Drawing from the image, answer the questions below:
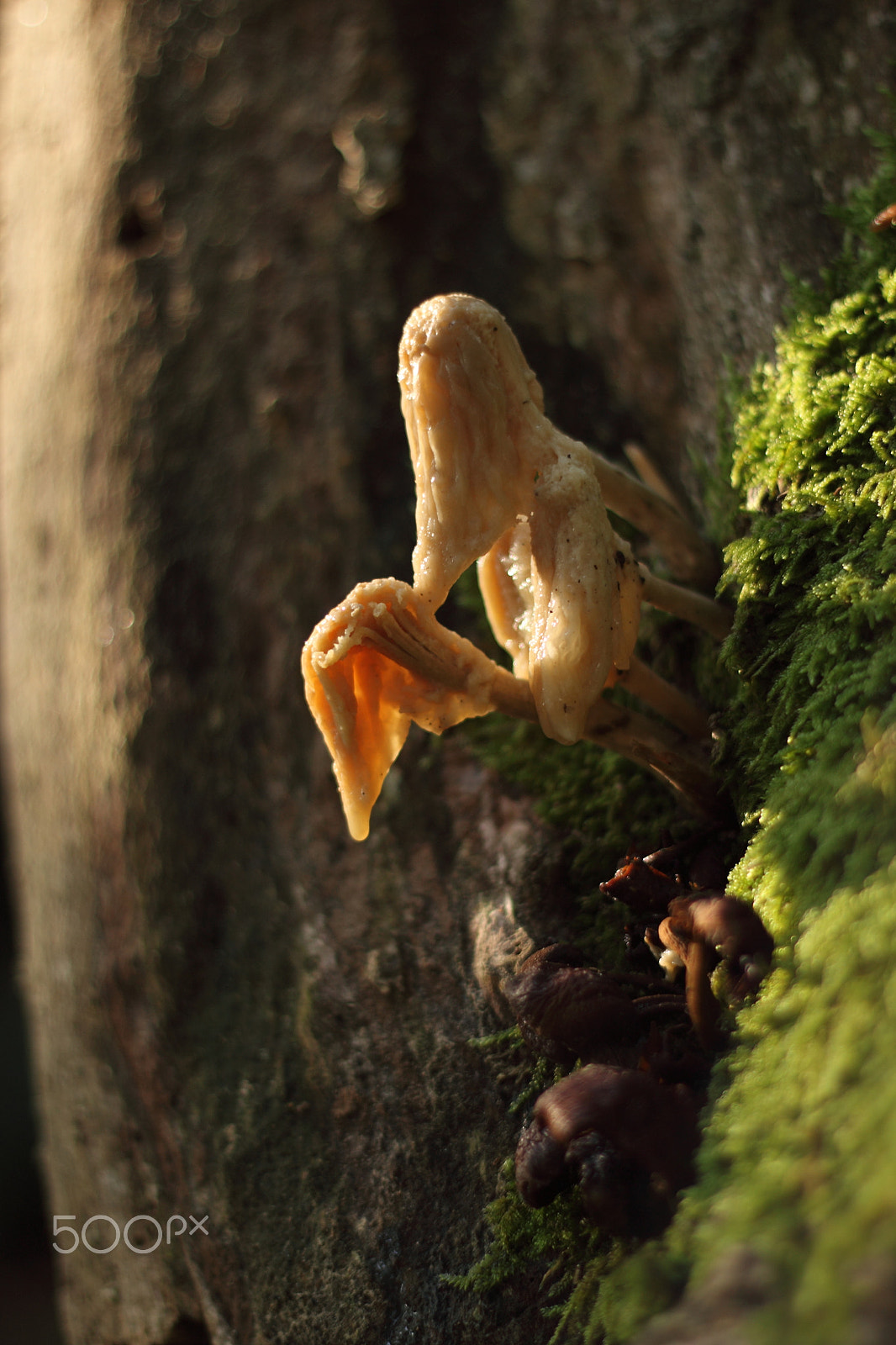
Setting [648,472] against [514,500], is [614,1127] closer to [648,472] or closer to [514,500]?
[514,500]

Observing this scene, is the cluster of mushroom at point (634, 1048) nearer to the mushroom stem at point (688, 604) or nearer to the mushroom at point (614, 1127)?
the mushroom at point (614, 1127)

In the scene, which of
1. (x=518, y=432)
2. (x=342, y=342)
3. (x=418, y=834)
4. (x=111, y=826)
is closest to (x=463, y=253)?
(x=342, y=342)

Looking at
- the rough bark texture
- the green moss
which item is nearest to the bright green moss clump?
the green moss

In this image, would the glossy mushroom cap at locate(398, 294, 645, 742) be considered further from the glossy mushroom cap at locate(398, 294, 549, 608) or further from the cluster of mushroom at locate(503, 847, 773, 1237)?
the cluster of mushroom at locate(503, 847, 773, 1237)

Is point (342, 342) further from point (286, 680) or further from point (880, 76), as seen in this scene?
point (880, 76)

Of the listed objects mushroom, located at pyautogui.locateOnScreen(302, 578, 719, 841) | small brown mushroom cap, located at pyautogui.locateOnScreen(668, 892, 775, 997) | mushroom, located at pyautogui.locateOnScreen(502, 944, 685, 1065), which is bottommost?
mushroom, located at pyautogui.locateOnScreen(502, 944, 685, 1065)
